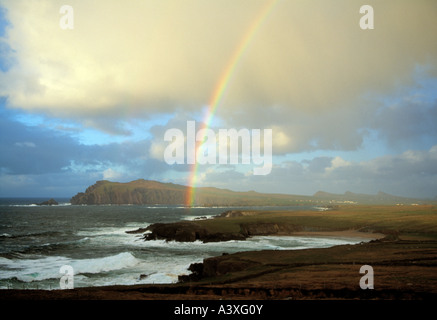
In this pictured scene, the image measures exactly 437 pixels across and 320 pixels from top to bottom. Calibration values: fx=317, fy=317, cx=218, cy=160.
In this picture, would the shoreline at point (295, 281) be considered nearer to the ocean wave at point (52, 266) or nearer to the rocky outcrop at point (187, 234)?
the ocean wave at point (52, 266)

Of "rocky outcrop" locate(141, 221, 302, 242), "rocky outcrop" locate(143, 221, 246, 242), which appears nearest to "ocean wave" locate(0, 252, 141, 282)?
"rocky outcrop" locate(143, 221, 246, 242)

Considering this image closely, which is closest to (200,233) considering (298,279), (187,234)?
(187,234)

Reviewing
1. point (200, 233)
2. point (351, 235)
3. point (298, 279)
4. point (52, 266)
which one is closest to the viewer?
point (298, 279)

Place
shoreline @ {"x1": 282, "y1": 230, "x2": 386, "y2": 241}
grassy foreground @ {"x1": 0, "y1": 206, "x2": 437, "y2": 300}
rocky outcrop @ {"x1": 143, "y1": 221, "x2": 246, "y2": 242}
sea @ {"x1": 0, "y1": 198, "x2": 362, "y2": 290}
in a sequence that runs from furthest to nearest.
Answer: shoreline @ {"x1": 282, "y1": 230, "x2": 386, "y2": 241}, rocky outcrop @ {"x1": 143, "y1": 221, "x2": 246, "y2": 242}, sea @ {"x1": 0, "y1": 198, "x2": 362, "y2": 290}, grassy foreground @ {"x1": 0, "y1": 206, "x2": 437, "y2": 300}

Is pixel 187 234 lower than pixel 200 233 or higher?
higher

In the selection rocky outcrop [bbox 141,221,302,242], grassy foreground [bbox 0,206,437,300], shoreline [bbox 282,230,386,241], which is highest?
grassy foreground [bbox 0,206,437,300]

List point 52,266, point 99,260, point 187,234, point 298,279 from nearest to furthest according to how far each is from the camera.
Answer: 1. point 298,279
2. point 52,266
3. point 99,260
4. point 187,234

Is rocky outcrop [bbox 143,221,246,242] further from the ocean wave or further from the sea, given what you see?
the ocean wave

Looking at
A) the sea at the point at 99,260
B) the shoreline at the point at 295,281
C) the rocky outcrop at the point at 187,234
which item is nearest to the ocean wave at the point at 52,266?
the sea at the point at 99,260

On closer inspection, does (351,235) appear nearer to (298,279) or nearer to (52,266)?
(298,279)

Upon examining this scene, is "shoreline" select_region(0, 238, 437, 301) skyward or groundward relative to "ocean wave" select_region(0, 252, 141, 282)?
skyward
